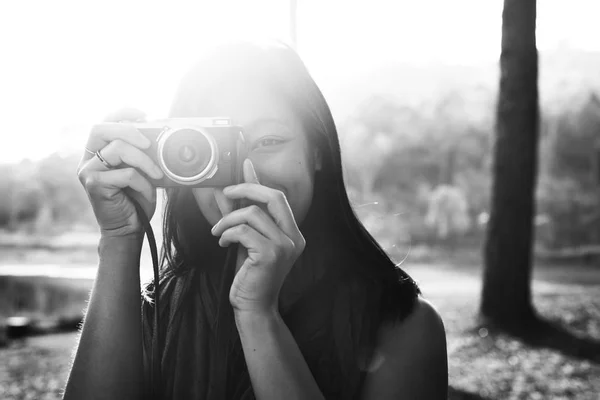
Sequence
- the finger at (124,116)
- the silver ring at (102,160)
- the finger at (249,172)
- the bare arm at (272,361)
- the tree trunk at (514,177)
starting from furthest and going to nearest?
the tree trunk at (514,177)
the finger at (124,116)
the silver ring at (102,160)
the finger at (249,172)
the bare arm at (272,361)

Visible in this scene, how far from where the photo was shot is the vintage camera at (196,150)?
1.48 meters

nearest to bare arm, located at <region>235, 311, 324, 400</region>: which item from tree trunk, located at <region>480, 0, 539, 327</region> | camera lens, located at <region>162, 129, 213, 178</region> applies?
camera lens, located at <region>162, 129, 213, 178</region>

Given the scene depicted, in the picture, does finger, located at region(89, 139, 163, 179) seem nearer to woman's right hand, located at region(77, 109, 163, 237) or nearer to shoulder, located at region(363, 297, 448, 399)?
woman's right hand, located at region(77, 109, 163, 237)

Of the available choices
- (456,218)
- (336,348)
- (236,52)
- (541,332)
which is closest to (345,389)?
(336,348)

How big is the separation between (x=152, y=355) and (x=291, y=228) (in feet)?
1.87

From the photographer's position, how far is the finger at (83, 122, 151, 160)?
1551 mm

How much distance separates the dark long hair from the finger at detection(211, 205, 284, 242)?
0.28 metres

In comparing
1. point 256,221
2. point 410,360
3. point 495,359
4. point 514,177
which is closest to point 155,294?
point 256,221

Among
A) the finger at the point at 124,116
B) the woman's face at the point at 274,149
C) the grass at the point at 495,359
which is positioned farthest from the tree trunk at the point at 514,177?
the finger at the point at 124,116

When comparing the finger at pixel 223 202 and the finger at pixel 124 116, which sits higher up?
the finger at pixel 124 116

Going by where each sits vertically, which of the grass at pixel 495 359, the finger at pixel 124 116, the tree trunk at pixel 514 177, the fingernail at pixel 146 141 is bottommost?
the grass at pixel 495 359

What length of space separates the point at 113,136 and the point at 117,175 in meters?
0.11

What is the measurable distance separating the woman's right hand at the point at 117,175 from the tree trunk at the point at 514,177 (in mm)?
5180

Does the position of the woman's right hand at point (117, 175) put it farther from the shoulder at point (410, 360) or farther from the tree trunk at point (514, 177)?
the tree trunk at point (514, 177)
